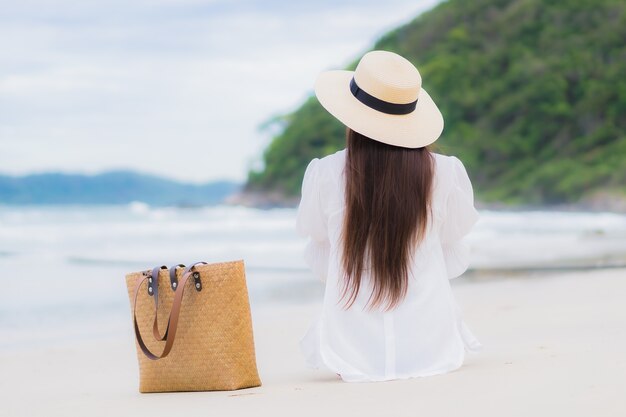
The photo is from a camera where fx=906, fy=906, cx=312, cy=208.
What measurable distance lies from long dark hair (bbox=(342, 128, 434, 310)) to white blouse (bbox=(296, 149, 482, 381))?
44 mm

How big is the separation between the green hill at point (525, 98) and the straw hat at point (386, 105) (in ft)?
132

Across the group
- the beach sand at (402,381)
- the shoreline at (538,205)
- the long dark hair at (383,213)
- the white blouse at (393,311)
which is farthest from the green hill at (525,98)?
the long dark hair at (383,213)

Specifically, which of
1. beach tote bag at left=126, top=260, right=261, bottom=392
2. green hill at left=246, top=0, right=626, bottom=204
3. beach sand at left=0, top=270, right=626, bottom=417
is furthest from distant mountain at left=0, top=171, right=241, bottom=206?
beach tote bag at left=126, top=260, right=261, bottom=392

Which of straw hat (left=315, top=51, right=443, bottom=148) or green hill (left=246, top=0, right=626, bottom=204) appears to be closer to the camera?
straw hat (left=315, top=51, right=443, bottom=148)

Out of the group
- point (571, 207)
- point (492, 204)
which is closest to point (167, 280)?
point (571, 207)

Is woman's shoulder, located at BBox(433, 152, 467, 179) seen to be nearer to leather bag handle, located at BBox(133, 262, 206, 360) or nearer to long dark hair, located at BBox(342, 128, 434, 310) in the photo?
long dark hair, located at BBox(342, 128, 434, 310)

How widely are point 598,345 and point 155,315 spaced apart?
1.92m

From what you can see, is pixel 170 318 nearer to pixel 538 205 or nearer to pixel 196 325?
pixel 196 325

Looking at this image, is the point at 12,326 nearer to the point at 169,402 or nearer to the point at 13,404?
the point at 13,404

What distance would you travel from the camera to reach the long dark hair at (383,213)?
332 cm

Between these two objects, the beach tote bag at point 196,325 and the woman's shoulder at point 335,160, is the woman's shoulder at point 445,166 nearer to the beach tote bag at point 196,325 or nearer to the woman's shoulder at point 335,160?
the woman's shoulder at point 335,160

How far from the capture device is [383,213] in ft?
10.9

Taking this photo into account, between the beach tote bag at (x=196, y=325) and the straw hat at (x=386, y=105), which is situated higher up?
the straw hat at (x=386, y=105)

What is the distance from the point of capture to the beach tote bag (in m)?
3.28
